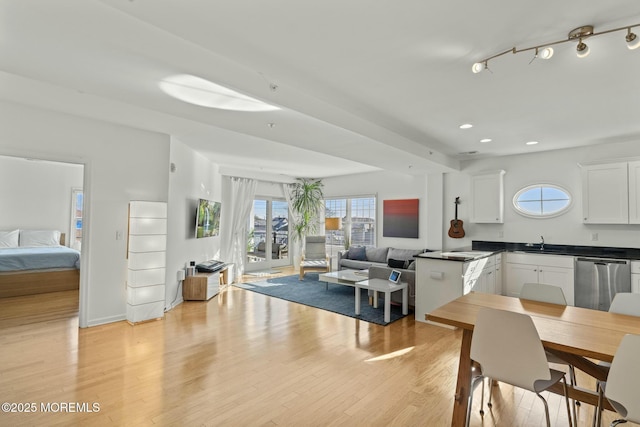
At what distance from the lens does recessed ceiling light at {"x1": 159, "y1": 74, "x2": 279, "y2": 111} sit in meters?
2.54

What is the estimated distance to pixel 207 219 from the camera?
605cm

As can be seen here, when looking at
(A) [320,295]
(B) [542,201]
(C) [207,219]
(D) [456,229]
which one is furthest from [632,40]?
(C) [207,219]

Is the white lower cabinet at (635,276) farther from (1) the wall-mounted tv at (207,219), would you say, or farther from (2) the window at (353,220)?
(1) the wall-mounted tv at (207,219)

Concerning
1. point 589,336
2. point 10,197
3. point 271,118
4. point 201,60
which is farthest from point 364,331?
point 10,197

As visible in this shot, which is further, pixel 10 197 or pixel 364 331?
pixel 10 197

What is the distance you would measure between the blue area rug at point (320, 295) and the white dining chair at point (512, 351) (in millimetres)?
2383

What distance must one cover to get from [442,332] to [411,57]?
3251mm

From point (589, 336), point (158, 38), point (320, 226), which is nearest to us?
point (589, 336)

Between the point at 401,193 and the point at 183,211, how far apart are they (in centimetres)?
480

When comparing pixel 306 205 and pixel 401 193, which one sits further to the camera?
pixel 306 205

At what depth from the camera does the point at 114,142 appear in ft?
13.7

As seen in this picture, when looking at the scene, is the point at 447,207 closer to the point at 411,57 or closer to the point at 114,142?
the point at 411,57

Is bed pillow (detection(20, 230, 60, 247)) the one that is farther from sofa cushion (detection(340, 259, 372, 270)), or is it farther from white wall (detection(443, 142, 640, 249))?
white wall (detection(443, 142, 640, 249))

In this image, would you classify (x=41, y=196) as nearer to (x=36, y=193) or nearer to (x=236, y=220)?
(x=36, y=193)
